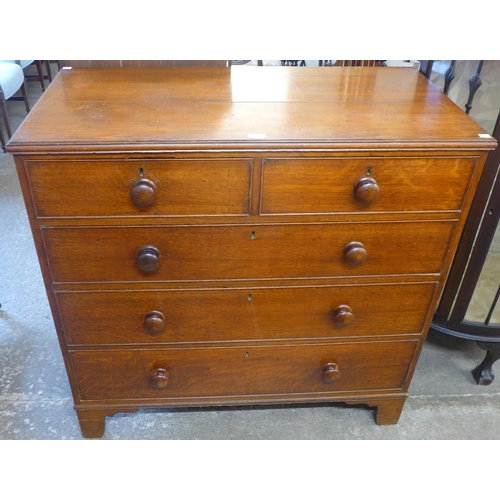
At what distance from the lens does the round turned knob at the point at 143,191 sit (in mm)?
1197

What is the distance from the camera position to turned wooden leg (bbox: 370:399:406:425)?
174cm

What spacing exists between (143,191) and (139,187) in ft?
0.04

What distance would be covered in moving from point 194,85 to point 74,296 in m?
0.66

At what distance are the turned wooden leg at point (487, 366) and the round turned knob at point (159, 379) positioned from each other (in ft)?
3.67

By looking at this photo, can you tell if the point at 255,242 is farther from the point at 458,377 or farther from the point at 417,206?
the point at 458,377

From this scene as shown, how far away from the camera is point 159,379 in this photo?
155 cm

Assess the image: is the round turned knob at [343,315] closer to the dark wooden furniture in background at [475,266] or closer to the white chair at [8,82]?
the dark wooden furniture in background at [475,266]

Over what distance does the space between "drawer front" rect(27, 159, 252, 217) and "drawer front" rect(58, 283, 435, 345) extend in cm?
26

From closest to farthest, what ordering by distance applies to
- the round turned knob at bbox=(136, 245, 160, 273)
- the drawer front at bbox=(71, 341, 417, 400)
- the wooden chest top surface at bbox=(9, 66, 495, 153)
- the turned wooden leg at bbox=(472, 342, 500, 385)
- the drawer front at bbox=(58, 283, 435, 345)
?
the wooden chest top surface at bbox=(9, 66, 495, 153) → the round turned knob at bbox=(136, 245, 160, 273) → the drawer front at bbox=(58, 283, 435, 345) → the drawer front at bbox=(71, 341, 417, 400) → the turned wooden leg at bbox=(472, 342, 500, 385)

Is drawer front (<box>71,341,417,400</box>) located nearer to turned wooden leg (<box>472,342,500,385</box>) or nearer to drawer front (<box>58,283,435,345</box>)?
drawer front (<box>58,283,435,345</box>)

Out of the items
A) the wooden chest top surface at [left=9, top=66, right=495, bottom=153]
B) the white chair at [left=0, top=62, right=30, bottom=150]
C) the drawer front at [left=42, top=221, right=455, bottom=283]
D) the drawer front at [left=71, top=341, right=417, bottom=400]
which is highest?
the wooden chest top surface at [left=9, top=66, right=495, bottom=153]

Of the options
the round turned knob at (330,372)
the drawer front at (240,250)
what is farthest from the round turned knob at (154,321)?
the round turned knob at (330,372)

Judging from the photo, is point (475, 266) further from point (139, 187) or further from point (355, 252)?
point (139, 187)

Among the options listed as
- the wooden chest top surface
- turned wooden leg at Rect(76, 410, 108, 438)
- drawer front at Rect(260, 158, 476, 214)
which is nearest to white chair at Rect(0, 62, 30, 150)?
the wooden chest top surface
